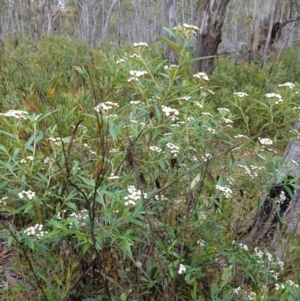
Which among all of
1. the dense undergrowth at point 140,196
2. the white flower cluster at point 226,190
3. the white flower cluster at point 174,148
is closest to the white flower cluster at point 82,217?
the dense undergrowth at point 140,196

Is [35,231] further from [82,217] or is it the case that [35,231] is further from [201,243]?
[201,243]

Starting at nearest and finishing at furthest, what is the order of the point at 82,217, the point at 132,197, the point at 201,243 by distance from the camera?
the point at 132,197, the point at 82,217, the point at 201,243

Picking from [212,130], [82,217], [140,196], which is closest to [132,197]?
[140,196]

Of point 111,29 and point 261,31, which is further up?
point 261,31

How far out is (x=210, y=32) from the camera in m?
6.22

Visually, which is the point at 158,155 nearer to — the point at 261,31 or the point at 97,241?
the point at 97,241

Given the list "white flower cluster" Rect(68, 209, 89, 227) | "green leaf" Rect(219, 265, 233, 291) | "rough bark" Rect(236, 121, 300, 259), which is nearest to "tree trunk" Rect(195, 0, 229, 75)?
"rough bark" Rect(236, 121, 300, 259)

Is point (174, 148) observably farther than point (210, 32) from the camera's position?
No

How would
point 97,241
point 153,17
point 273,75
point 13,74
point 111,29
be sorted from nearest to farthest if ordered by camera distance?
point 97,241, point 13,74, point 273,75, point 153,17, point 111,29

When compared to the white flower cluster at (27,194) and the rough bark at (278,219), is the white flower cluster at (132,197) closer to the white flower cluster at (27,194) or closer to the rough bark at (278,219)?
the white flower cluster at (27,194)

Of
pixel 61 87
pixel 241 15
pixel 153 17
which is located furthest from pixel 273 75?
pixel 153 17

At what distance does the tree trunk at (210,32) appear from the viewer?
20.0 ft

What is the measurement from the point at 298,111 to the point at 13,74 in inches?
150

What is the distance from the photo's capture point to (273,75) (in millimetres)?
6516
